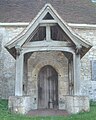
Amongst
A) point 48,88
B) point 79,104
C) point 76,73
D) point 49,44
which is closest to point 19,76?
point 49,44

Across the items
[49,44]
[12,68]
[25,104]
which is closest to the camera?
[25,104]

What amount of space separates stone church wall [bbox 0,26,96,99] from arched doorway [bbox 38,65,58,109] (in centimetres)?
146

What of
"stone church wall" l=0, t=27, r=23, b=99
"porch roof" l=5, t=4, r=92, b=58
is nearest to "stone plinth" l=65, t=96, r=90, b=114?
"porch roof" l=5, t=4, r=92, b=58

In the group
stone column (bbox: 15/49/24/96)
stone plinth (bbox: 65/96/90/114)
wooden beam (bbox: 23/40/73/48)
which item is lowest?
stone plinth (bbox: 65/96/90/114)

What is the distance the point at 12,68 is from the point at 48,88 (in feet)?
7.06

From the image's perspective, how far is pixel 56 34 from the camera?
43.3 ft

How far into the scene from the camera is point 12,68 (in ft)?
50.4

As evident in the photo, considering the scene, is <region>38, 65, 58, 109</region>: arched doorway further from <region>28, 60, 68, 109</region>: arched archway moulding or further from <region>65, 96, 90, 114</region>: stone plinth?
<region>65, 96, 90, 114</region>: stone plinth

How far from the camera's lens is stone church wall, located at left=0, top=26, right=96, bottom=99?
50.0 feet

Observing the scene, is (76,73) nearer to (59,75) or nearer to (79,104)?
(79,104)

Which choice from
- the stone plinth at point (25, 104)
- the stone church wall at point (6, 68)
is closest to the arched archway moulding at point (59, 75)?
the stone church wall at point (6, 68)

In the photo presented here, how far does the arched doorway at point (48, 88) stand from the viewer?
1475 centimetres

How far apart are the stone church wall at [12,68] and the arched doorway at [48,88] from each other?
1.46 m

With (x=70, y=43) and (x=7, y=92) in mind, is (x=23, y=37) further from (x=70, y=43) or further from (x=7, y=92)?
(x=7, y=92)
